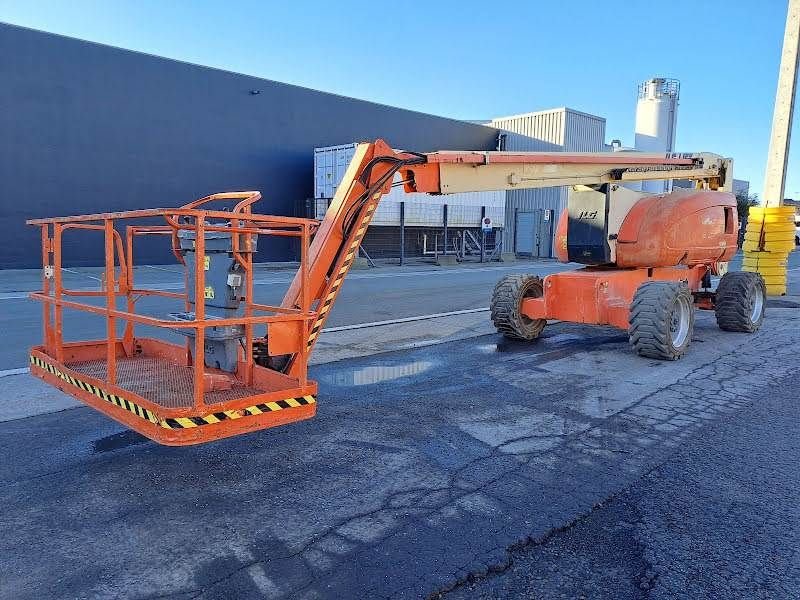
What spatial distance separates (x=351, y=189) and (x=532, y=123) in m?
34.7

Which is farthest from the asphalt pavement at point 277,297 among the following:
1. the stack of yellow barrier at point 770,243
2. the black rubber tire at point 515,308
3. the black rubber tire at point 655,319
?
the stack of yellow barrier at point 770,243

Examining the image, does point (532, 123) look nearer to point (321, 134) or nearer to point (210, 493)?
point (321, 134)

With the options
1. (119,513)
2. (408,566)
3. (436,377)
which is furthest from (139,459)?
(436,377)

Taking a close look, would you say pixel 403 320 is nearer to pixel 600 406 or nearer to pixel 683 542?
pixel 600 406

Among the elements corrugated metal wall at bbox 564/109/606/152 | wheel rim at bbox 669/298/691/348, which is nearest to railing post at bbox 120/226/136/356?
wheel rim at bbox 669/298/691/348

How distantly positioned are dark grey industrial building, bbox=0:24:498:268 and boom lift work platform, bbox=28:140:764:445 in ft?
44.8

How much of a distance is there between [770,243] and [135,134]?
20.3 metres

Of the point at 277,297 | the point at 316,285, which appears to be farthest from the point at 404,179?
the point at 277,297

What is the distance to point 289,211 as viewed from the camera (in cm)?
2670

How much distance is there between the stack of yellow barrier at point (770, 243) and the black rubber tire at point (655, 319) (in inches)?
299

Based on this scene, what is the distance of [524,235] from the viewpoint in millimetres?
36531

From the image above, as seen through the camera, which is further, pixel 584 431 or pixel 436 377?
pixel 436 377

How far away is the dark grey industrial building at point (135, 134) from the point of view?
19.6 meters

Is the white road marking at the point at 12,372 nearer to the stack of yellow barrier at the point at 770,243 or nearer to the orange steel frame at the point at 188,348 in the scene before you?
the orange steel frame at the point at 188,348
